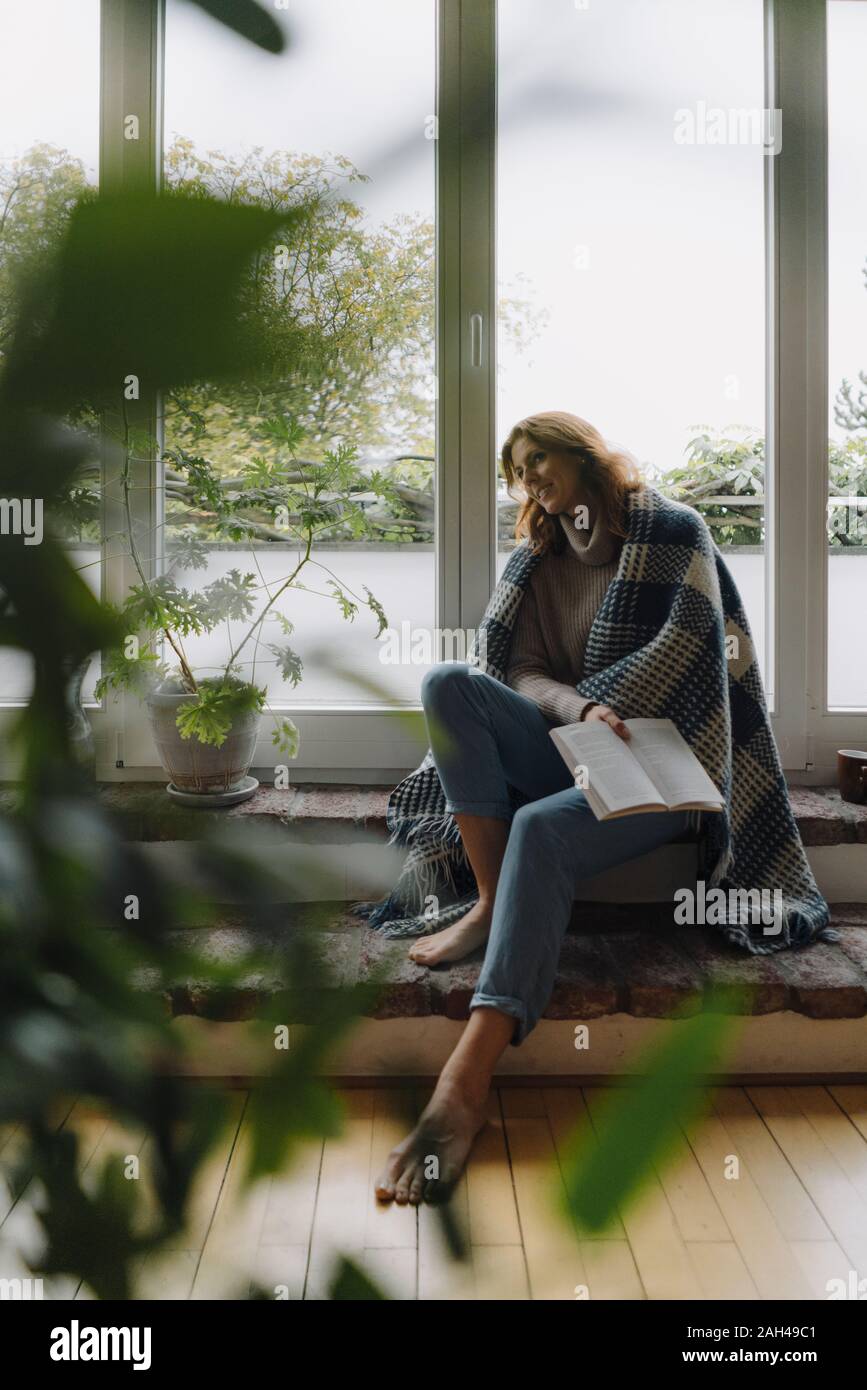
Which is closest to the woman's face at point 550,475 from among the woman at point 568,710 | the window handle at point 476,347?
the woman at point 568,710

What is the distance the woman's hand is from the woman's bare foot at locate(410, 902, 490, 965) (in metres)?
0.38

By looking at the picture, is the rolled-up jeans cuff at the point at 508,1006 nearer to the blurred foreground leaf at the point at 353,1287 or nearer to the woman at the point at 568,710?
the woman at the point at 568,710

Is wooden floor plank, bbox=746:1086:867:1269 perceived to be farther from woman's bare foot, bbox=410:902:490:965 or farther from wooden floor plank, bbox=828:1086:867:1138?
woman's bare foot, bbox=410:902:490:965

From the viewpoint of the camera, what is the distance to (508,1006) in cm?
156

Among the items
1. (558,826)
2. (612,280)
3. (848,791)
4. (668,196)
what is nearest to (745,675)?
(848,791)

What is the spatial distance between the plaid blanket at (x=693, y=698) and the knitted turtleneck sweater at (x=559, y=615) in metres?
0.04

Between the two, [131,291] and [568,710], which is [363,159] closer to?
[131,291]

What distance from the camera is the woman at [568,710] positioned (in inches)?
65.4

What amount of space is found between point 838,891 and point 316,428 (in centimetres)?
215

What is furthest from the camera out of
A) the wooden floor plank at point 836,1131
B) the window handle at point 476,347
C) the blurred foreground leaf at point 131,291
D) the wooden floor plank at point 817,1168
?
the window handle at point 476,347

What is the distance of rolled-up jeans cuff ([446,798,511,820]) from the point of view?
5.97ft

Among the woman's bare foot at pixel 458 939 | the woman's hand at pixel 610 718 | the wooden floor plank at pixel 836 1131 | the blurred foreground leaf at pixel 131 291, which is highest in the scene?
the blurred foreground leaf at pixel 131 291

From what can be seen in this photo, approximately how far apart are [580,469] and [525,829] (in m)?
0.72

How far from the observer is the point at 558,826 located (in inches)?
66.9
